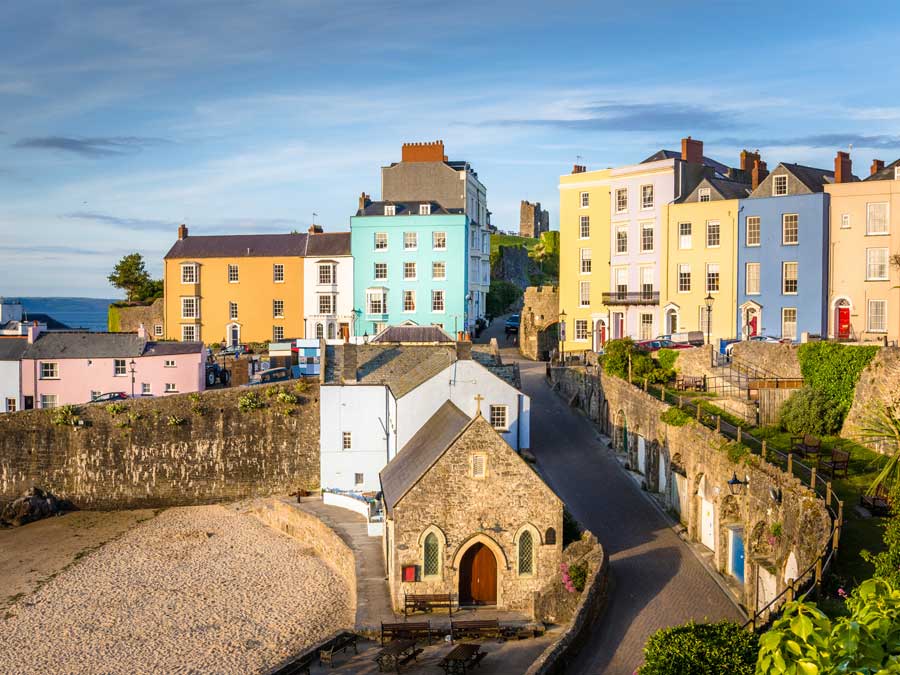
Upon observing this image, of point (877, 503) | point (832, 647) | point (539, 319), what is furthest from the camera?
point (539, 319)

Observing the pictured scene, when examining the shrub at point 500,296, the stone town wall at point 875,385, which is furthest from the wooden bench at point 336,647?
the shrub at point 500,296

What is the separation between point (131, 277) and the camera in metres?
66.4

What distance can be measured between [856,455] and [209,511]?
24594mm

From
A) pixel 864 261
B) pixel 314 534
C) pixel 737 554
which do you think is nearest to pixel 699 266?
pixel 864 261

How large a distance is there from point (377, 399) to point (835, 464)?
55.3 ft

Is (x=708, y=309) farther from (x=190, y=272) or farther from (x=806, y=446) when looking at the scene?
(x=190, y=272)

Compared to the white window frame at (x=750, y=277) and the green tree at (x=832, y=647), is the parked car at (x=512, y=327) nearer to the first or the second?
the white window frame at (x=750, y=277)

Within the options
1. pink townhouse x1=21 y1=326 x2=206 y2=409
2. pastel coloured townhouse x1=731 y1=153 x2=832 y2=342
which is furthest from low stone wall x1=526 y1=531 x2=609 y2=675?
pink townhouse x1=21 y1=326 x2=206 y2=409

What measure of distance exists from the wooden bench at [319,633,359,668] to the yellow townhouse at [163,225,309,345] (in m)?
36.5

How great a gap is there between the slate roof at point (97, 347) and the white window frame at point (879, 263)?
31.5 metres

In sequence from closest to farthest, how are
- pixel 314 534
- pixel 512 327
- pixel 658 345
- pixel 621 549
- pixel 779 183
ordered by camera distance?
pixel 621 549, pixel 314 534, pixel 658 345, pixel 779 183, pixel 512 327

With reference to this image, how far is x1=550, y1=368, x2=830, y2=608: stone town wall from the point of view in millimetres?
19219

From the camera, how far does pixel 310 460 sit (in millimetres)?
38906

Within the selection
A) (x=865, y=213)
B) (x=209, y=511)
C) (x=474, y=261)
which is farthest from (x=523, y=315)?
(x=209, y=511)
